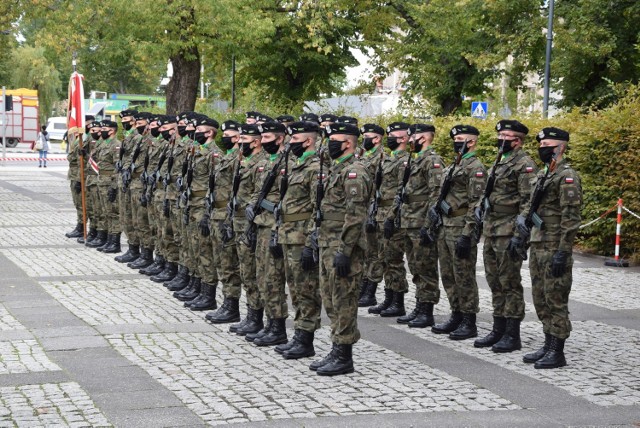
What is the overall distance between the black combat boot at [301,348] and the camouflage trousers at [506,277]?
6.17 ft

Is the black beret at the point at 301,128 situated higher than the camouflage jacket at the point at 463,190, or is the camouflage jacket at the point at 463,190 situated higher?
the black beret at the point at 301,128

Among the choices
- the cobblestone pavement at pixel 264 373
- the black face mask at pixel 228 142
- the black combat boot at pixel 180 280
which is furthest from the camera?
the black combat boot at pixel 180 280

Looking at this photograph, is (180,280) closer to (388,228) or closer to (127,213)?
(127,213)

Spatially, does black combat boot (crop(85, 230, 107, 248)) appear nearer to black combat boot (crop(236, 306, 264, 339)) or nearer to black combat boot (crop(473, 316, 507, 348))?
black combat boot (crop(236, 306, 264, 339))

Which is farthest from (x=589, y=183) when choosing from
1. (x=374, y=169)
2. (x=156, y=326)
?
(x=156, y=326)

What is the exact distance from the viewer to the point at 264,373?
28.7 feet

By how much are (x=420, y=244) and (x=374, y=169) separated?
133cm

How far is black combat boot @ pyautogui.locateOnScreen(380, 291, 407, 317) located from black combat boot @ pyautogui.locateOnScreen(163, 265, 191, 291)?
111 inches

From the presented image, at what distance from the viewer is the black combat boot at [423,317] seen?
36.1 feet

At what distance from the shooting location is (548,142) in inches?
368

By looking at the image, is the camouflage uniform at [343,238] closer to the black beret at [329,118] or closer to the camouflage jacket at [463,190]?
the camouflage jacket at [463,190]

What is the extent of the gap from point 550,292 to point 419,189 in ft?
7.98

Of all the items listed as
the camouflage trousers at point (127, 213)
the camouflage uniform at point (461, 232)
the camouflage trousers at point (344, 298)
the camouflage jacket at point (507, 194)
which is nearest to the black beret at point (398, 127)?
the camouflage uniform at point (461, 232)

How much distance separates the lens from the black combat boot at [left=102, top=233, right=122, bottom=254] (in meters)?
16.7
